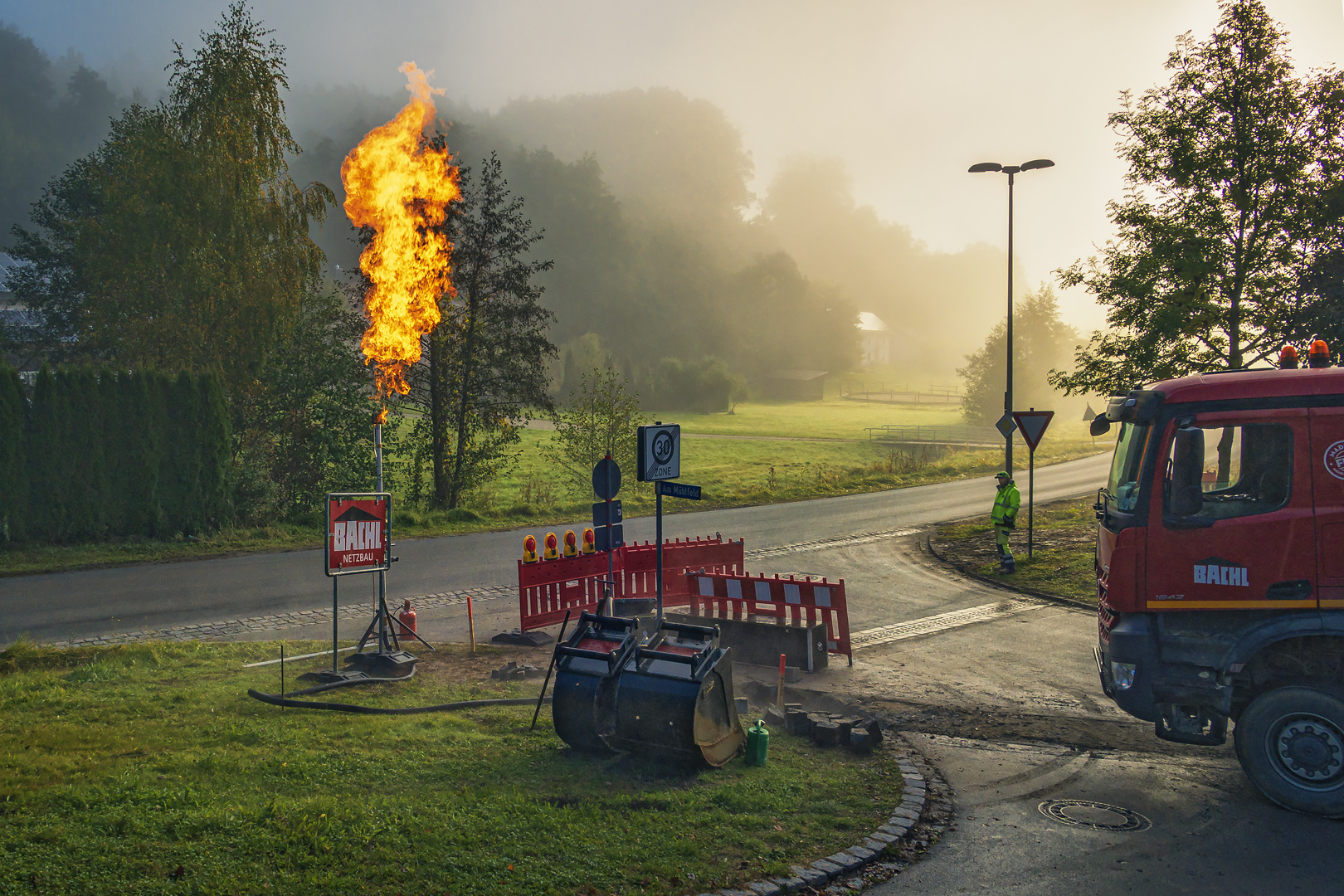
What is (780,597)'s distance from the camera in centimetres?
1188

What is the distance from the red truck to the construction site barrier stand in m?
7.26

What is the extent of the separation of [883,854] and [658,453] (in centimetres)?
526

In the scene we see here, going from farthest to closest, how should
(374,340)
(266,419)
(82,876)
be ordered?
1. (266,419)
2. (374,340)
3. (82,876)

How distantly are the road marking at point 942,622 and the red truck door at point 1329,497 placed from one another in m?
6.34

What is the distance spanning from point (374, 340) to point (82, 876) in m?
7.26

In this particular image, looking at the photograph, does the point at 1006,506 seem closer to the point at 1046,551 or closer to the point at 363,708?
the point at 1046,551

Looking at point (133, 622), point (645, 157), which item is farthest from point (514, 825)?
point (645, 157)

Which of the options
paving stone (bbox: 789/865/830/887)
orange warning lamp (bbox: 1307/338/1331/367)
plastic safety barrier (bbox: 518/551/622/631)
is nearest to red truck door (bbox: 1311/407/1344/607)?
orange warning lamp (bbox: 1307/338/1331/367)

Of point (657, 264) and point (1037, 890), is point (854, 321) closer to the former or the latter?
point (657, 264)

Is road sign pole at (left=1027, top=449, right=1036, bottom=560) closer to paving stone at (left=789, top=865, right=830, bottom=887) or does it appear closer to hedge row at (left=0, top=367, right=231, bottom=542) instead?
paving stone at (left=789, top=865, right=830, bottom=887)

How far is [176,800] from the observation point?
17.3 ft

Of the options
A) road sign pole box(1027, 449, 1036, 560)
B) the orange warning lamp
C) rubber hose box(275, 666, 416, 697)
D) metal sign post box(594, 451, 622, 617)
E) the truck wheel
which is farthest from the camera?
road sign pole box(1027, 449, 1036, 560)

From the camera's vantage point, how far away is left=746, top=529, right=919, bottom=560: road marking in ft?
64.1

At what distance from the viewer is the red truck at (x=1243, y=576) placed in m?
6.53
